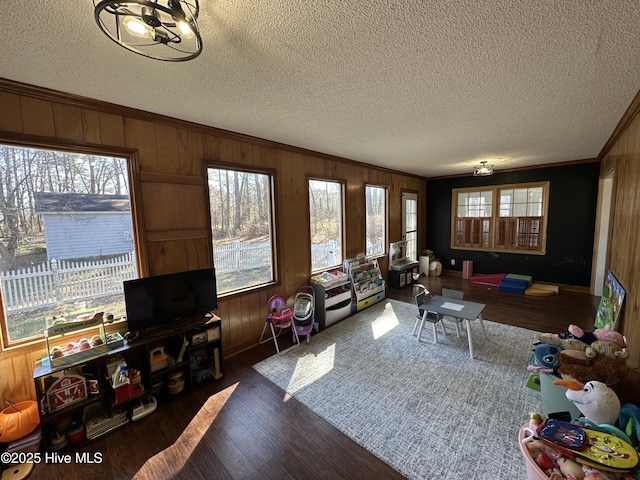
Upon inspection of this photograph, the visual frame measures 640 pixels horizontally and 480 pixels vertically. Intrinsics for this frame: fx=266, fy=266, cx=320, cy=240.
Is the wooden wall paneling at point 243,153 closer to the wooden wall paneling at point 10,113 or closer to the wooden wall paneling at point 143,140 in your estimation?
the wooden wall paneling at point 143,140

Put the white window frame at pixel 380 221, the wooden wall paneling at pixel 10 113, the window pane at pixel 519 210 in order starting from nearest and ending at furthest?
the wooden wall paneling at pixel 10 113 → the white window frame at pixel 380 221 → the window pane at pixel 519 210

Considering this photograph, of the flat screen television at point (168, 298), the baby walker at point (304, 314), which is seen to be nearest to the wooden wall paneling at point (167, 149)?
the flat screen television at point (168, 298)

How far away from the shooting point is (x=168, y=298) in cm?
239

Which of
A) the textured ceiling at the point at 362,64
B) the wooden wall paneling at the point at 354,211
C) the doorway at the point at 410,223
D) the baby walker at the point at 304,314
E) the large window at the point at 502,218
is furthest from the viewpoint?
the doorway at the point at 410,223

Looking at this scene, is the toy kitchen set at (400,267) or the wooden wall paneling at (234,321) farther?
the toy kitchen set at (400,267)

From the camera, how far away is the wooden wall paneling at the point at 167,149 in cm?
247

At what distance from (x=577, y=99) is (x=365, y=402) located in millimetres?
3052

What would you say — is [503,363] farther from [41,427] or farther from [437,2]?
[41,427]

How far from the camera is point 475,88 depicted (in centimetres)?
196

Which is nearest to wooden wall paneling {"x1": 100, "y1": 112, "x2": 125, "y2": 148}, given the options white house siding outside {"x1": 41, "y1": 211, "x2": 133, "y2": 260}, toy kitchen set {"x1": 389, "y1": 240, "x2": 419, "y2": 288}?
white house siding outside {"x1": 41, "y1": 211, "x2": 133, "y2": 260}

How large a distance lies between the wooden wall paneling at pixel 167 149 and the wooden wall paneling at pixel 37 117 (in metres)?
0.69

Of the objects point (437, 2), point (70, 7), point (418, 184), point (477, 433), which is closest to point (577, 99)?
point (437, 2)

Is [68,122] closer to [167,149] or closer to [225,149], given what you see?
[167,149]

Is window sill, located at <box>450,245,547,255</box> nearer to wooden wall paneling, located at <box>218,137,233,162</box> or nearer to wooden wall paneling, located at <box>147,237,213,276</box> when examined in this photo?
wooden wall paneling, located at <box>218,137,233,162</box>
